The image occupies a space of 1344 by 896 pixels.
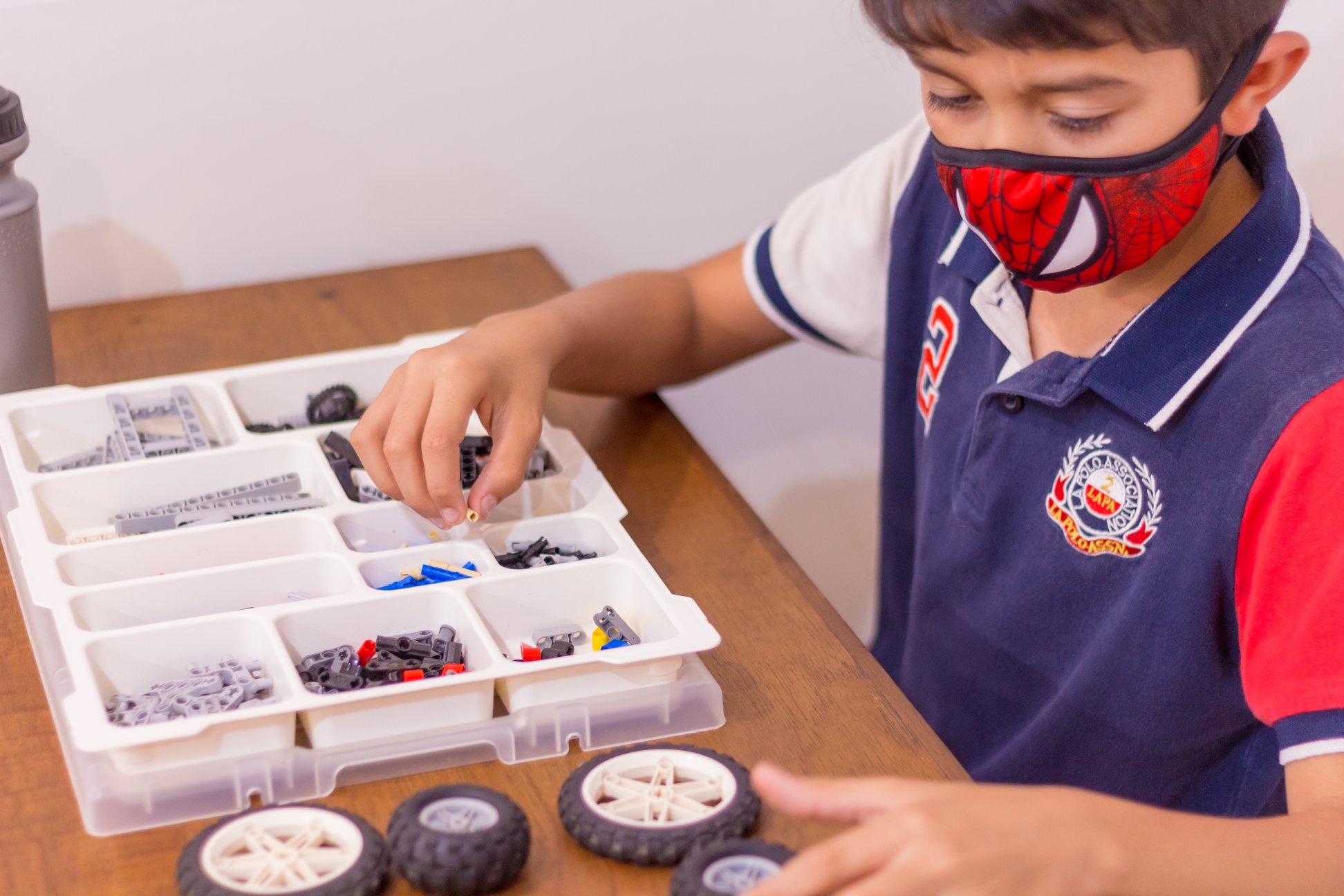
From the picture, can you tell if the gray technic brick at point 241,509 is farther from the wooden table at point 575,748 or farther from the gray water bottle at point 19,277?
the gray water bottle at point 19,277

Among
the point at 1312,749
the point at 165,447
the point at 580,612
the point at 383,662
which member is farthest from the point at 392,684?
the point at 1312,749

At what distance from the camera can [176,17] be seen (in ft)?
3.84

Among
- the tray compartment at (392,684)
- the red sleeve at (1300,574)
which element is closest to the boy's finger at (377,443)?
the tray compartment at (392,684)

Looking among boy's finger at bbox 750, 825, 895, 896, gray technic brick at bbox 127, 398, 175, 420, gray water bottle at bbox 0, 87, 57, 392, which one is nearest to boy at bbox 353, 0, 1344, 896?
boy's finger at bbox 750, 825, 895, 896

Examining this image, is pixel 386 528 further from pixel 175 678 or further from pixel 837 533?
pixel 837 533

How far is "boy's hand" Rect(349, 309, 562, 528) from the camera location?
81cm

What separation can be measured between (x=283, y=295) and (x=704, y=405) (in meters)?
0.53

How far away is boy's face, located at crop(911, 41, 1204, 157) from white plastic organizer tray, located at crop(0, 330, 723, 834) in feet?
1.04

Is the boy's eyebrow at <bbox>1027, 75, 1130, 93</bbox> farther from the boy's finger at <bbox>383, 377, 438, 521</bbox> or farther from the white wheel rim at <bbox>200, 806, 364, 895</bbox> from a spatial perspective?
the white wheel rim at <bbox>200, 806, 364, 895</bbox>

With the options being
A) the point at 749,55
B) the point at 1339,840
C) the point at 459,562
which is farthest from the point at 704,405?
the point at 1339,840

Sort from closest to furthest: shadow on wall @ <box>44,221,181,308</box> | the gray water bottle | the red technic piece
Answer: the red technic piece < the gray water bottle < shadow on wall @ <box>44,221,181,308</box>

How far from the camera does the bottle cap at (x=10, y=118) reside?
916 millimetres

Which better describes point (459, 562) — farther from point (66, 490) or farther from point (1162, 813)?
point (1162, 813)

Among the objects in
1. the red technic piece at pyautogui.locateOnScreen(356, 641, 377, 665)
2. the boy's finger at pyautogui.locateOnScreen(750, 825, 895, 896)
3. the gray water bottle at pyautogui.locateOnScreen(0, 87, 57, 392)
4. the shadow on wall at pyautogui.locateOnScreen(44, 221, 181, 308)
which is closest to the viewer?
the boy's finger at pyautogui.locateOnScreen(750, 825, 895, 896)
